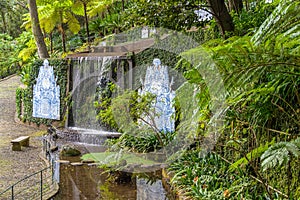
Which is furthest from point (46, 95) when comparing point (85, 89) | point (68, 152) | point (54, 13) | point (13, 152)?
point (68, 152)

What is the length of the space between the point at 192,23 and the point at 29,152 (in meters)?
5.68

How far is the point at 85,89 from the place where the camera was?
512 inches

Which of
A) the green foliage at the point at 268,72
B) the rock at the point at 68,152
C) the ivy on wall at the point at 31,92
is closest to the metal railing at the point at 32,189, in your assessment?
the rock at the point at 68,152

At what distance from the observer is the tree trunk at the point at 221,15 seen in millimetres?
5948

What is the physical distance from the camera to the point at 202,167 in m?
6.04

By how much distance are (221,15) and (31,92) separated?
397 inches

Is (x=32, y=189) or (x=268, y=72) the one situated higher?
(x=268, y=72)

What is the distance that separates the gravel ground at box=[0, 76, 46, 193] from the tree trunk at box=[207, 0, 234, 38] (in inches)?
183

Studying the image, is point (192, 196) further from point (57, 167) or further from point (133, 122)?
point (57, 167)

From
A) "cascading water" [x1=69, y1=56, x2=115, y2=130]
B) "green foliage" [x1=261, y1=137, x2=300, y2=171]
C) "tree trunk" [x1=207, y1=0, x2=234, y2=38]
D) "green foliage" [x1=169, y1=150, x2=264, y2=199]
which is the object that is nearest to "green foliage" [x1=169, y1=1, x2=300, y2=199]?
"green foliage" [x1=261, y1=137, x2=300, y2=171]

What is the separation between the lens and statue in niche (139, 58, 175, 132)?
9773 millimetres

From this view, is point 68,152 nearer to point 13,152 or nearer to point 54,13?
point 13,152

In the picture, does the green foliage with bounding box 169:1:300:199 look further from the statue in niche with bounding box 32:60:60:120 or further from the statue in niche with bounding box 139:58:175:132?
the statue in niche with bounding box 32:60:60:120

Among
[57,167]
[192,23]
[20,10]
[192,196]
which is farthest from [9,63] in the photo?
[192,196]
